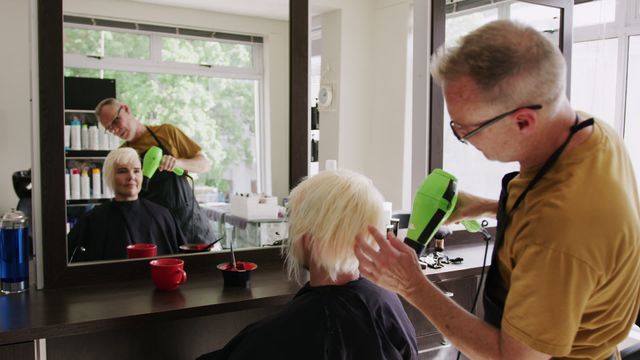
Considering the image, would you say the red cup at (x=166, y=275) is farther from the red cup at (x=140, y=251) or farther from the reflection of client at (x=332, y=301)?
the reflection of client at (x=332, y=301)

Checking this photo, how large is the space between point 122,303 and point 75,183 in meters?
0.46

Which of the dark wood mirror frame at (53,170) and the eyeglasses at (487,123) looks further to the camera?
the dark wood mirror frame at (53,170)

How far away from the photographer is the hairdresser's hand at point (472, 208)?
1.59 metres

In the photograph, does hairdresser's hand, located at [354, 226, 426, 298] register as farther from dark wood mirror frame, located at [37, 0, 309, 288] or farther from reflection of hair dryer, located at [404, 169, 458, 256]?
dark wood mirror frame, located at [37, 0, 309, 288]

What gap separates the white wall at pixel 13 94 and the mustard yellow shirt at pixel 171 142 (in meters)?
1.74

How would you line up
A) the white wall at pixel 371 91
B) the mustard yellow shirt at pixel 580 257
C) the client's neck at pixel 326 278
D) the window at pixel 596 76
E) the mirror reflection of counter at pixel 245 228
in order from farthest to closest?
the white wall at pixel 371 91, the window at pixel 596 76, the mirror reflection of counter at pixel 245 228, the client's neck at pixel 326 278, the mustard yellow shirt at pixel 580 257

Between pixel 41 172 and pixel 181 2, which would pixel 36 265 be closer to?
pixel 41 172

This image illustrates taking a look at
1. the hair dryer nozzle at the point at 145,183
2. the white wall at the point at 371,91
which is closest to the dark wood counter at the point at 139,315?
the hair dryer nozzle at the point at 145,183

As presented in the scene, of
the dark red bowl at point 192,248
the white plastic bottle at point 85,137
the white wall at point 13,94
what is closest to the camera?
the white plastic bottle at point 85,137

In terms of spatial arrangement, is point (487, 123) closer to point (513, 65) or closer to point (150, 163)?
point (513, 65)

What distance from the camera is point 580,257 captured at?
38.3 inches

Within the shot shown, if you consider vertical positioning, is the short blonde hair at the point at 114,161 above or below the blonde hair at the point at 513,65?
below

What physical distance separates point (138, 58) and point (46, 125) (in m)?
0.44

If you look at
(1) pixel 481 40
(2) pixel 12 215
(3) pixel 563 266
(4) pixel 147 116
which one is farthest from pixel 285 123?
(3) pixel 563 266
